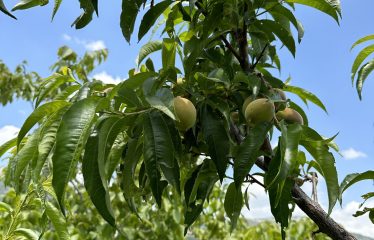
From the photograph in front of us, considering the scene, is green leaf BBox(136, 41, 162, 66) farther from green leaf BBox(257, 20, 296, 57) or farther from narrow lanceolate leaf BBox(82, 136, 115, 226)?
narrow lanceolate leaf BBox(82, 136, 115, 226)

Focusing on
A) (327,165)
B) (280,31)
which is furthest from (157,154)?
(280,31)

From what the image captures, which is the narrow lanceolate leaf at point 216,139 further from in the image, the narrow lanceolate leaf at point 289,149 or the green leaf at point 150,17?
the green leaf at point 150,17

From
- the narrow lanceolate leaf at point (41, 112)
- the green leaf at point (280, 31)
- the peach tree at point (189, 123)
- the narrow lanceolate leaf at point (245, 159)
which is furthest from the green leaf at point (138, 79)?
the green leaf at point (280, 31)

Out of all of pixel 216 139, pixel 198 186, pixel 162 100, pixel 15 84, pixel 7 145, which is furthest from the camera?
pixel 15 84

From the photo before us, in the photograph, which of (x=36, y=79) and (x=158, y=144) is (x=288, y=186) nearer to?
(x=158, y=144)

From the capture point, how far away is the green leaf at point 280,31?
113 centimetres

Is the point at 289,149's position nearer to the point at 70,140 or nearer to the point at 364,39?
the point at 70,140

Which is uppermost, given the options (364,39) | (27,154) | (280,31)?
(364,39)

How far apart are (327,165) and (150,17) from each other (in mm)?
525

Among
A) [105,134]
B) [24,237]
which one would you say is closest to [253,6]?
[105,134]

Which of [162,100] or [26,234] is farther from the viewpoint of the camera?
[26,234]

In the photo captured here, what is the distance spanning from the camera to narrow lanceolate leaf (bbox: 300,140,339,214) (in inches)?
32.5

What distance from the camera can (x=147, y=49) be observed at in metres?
1.19

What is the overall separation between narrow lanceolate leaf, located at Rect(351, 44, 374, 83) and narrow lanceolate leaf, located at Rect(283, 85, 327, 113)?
0.55 ft
